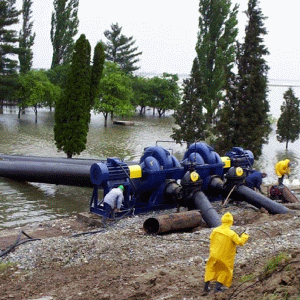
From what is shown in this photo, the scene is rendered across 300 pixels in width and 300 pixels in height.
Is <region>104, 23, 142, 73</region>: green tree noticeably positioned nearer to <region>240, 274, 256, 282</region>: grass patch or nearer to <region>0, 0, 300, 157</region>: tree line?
<region>0, 0, 300, 157</region>: tree line

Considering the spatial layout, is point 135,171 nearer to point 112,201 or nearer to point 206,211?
point 112,201

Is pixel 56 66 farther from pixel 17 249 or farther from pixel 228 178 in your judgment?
pixel 17 249

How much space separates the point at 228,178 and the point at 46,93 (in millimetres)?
36612

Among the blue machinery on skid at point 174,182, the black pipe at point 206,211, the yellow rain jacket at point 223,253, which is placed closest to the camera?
the yellow rain jacket at point 223,253

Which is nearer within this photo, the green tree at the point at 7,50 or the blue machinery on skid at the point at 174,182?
the blue machinery on skid at the point at 174,182

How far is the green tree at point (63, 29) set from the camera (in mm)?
56719

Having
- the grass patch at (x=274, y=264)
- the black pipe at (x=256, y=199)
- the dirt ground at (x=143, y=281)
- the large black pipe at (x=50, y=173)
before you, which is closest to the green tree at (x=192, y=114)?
the large black pipe at (x=50, y=173)

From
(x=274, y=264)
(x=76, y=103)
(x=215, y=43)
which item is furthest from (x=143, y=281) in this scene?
(x=215, y=43)

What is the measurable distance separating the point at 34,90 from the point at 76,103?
78.3ft

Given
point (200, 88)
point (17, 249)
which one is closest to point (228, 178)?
point (17, 249)

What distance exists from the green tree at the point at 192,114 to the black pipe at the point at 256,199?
15.5 meters

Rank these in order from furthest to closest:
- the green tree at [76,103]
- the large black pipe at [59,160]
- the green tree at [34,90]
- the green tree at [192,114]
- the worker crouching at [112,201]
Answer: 1. the green tree at [34,90]
2. the green tree at [192,114]
3. the green tree at [76,103]
4. the large black pipe at [59,160]
5. the worker crouching at [112,201]

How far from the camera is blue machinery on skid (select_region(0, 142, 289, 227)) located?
14070 millimetres

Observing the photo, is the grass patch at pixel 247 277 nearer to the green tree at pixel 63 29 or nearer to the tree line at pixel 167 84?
the tree line at pixel 167 84
